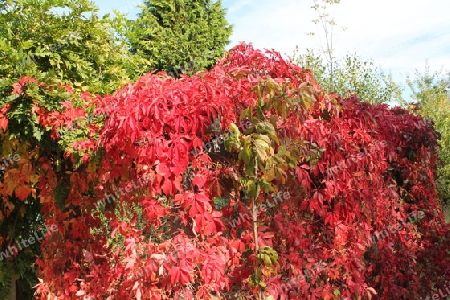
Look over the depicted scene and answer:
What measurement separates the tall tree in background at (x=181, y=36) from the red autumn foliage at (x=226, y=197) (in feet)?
23.9

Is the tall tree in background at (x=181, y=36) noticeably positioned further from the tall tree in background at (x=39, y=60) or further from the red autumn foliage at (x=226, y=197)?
the red autumn foliage at (x=226, y=197)

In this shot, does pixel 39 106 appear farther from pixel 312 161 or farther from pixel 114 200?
pixel 312 161

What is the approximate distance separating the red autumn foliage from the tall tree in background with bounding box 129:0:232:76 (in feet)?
23.9

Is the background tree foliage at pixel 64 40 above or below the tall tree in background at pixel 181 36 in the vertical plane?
below

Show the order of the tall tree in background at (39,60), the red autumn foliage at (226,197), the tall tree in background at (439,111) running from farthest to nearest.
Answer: the tall tree in background at (439,111) → the tall tree in background at (39,60) → the red autumn foliage at (226,197)

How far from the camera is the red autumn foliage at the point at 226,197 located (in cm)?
246

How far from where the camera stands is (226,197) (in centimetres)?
295

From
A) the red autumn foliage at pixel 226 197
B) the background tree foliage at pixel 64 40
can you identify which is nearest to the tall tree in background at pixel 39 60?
the background tree foliage at pixel 64 40

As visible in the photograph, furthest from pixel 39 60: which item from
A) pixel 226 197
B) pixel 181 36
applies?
pixel 181 36

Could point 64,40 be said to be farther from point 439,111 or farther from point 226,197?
point 439,111

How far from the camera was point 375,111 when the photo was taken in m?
4.38

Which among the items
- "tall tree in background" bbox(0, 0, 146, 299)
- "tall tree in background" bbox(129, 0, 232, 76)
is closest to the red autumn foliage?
"tall tree in background" bbox(0, 0, 146, 299)

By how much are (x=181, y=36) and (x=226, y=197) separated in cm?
879

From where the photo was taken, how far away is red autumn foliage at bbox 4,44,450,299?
2.46 metres
